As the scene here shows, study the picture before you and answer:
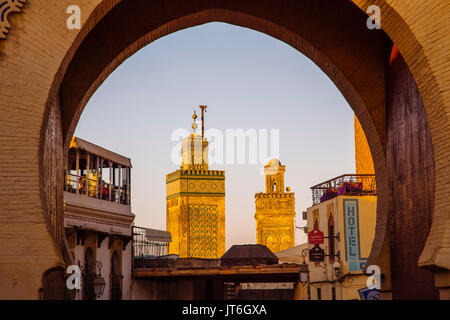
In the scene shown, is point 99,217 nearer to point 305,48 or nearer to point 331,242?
point 331,242

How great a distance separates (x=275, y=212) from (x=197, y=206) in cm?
416

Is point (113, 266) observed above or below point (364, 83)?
below

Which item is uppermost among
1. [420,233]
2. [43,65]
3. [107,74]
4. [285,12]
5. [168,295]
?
[285,12]

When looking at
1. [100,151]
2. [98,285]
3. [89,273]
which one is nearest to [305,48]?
[98,285]

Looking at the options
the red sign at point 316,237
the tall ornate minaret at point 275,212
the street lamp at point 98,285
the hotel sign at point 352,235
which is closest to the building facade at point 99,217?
the street lamp at point 98,285

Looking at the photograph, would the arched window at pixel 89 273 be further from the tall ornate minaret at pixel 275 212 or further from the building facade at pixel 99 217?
the tall ornate minaret at pixel 275 212

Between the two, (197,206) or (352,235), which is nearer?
(352,235)

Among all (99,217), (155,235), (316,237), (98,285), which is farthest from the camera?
(155,235)

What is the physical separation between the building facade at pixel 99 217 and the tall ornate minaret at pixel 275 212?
17891 millimetres

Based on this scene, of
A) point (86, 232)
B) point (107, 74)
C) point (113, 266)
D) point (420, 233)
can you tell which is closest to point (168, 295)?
point (113, 266)

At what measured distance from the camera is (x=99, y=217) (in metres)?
19.7
